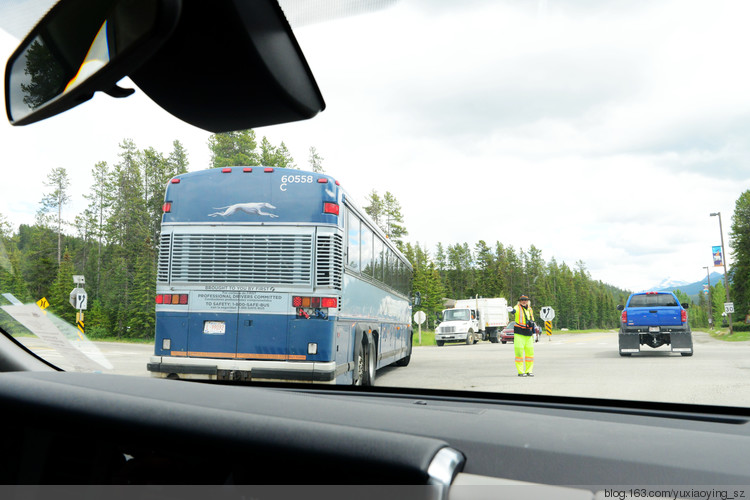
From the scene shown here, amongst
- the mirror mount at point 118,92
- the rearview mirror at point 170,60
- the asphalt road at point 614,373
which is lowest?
the asphalt road at point 614,373

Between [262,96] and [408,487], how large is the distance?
1.17 meters

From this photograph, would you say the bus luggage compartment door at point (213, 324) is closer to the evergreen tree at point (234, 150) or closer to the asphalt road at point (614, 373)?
the asphalt road at point (614, 373)

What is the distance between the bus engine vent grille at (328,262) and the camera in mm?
7812

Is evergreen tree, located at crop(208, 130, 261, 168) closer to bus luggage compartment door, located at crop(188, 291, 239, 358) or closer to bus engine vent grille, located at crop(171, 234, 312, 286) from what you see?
bus engine vent grille, located at crop(171, 234, 312, 286)

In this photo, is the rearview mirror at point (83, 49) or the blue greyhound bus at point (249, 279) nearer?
the rearview mirror at point (83, 49)

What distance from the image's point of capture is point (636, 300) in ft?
12.7

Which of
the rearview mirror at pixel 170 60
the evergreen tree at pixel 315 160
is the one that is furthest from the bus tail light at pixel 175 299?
the rearview mirror at pixel 170 60

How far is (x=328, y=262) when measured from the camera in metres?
7.89

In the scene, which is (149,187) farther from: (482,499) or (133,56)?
(482,499)

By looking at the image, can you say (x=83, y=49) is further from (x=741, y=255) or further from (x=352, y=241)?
(x=352, y=241)

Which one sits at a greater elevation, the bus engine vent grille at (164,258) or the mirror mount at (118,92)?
the bus engine vent grille at (164,258)

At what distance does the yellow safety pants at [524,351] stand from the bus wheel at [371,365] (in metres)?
2.64

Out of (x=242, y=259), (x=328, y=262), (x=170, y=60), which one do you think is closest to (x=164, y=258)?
(x=242, y=259)

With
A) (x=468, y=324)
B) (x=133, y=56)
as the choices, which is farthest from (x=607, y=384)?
(x=468, y=324)
